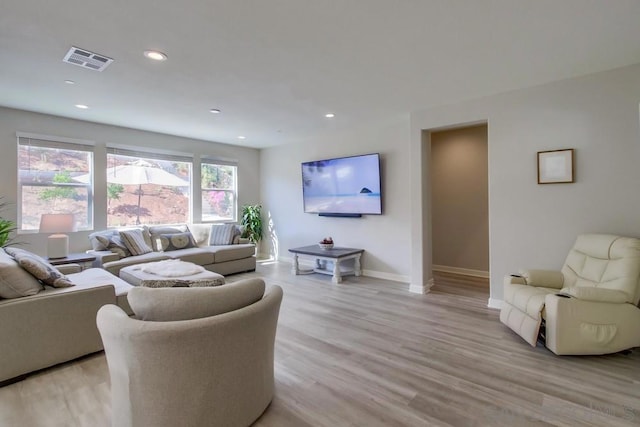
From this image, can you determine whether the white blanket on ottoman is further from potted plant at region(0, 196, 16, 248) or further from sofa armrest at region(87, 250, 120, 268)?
potted plant at region(0, 196, 16, 248)

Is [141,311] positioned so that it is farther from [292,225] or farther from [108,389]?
[292,225]

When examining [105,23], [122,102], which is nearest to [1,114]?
[122,102]

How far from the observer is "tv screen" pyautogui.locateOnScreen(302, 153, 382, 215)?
5.29m

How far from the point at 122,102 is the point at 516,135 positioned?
4.81m

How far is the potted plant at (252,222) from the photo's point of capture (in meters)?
6.93

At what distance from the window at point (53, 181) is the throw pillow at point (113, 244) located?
598 millimetres

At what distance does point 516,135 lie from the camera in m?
3.57

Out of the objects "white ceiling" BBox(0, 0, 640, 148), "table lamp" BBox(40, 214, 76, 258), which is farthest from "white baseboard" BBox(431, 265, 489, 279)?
"table lamp" BBox(40, 214, 76, 258)

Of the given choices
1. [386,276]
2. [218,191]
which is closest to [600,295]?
[386,276]

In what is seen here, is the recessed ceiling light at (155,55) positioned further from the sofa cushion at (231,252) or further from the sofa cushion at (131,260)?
the sofa cushion at (231,252)

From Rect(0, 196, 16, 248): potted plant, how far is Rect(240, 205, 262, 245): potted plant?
3.69 meters

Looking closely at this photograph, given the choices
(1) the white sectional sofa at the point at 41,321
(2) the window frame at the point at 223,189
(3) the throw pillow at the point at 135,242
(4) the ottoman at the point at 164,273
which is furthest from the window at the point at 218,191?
(1) the white sectional sofa at the point at 41,321

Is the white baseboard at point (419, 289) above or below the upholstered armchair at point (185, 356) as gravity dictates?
below

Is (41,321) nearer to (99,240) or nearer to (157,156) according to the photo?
(99,240)
